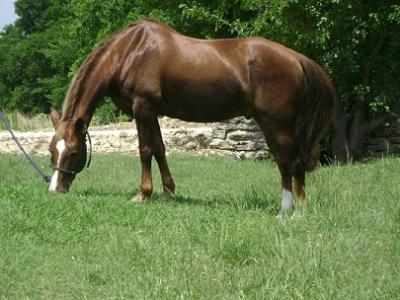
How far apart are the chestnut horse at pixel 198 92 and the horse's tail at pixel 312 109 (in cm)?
1

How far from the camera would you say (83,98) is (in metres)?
7.17

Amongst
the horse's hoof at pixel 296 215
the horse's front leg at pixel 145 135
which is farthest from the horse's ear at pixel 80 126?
the horse's hoof at pixel 296 215

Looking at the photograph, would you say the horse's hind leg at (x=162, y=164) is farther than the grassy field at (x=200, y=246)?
Yes

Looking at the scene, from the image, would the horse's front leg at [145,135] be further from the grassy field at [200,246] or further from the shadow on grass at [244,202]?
the shadow on grass at [244,202]

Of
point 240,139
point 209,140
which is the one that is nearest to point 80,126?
point 240,139

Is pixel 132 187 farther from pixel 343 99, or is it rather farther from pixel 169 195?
pixel 343 99

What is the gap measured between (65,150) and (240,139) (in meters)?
7.70

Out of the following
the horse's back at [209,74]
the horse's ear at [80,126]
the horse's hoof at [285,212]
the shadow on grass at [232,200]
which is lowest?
the shadow on grass at [232,200]

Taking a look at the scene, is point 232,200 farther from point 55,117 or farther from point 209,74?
point 55,117

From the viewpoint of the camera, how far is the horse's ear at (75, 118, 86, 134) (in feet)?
23.1

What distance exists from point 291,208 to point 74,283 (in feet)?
9.49

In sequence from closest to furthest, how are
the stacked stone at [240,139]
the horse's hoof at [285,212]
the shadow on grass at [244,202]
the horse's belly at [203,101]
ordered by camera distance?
1. the horse's hoof at [285,212]
2. the shadow on grass at [244,202]
3. the horse's belly at [203,101]
4. the stacked stone at [240,139]

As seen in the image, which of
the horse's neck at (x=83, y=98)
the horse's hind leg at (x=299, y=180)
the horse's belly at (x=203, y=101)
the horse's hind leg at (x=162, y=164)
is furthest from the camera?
the horse's hind leg at (x=162, y=164)

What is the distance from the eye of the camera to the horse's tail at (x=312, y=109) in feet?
22.0
